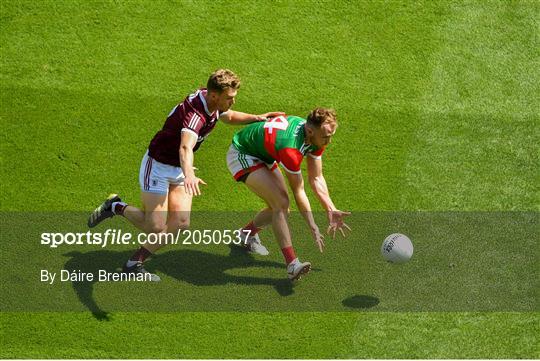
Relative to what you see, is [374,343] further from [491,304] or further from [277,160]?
[277,160]

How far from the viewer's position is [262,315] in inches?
459

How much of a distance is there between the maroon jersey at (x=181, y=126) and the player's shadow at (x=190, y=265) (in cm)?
133

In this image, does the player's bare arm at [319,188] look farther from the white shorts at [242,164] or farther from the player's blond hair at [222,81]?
the player's blond hair at [222,81]

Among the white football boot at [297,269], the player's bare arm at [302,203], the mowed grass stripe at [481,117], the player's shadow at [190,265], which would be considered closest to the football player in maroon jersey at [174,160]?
the player's shadow at [190,265]

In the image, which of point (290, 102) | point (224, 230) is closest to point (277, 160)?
point (224, 230)

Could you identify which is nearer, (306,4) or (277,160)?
(277,160)

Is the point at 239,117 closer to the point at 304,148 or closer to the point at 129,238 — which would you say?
the point at 304,148

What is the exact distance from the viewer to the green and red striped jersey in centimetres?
1131

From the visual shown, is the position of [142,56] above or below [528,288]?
above

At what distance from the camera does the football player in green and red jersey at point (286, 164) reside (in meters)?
11.3

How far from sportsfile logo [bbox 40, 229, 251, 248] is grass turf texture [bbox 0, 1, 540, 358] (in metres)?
0.45

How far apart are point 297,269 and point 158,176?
6.29ft

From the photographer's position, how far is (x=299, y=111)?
551 inches

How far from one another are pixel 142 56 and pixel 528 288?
6208 mm
